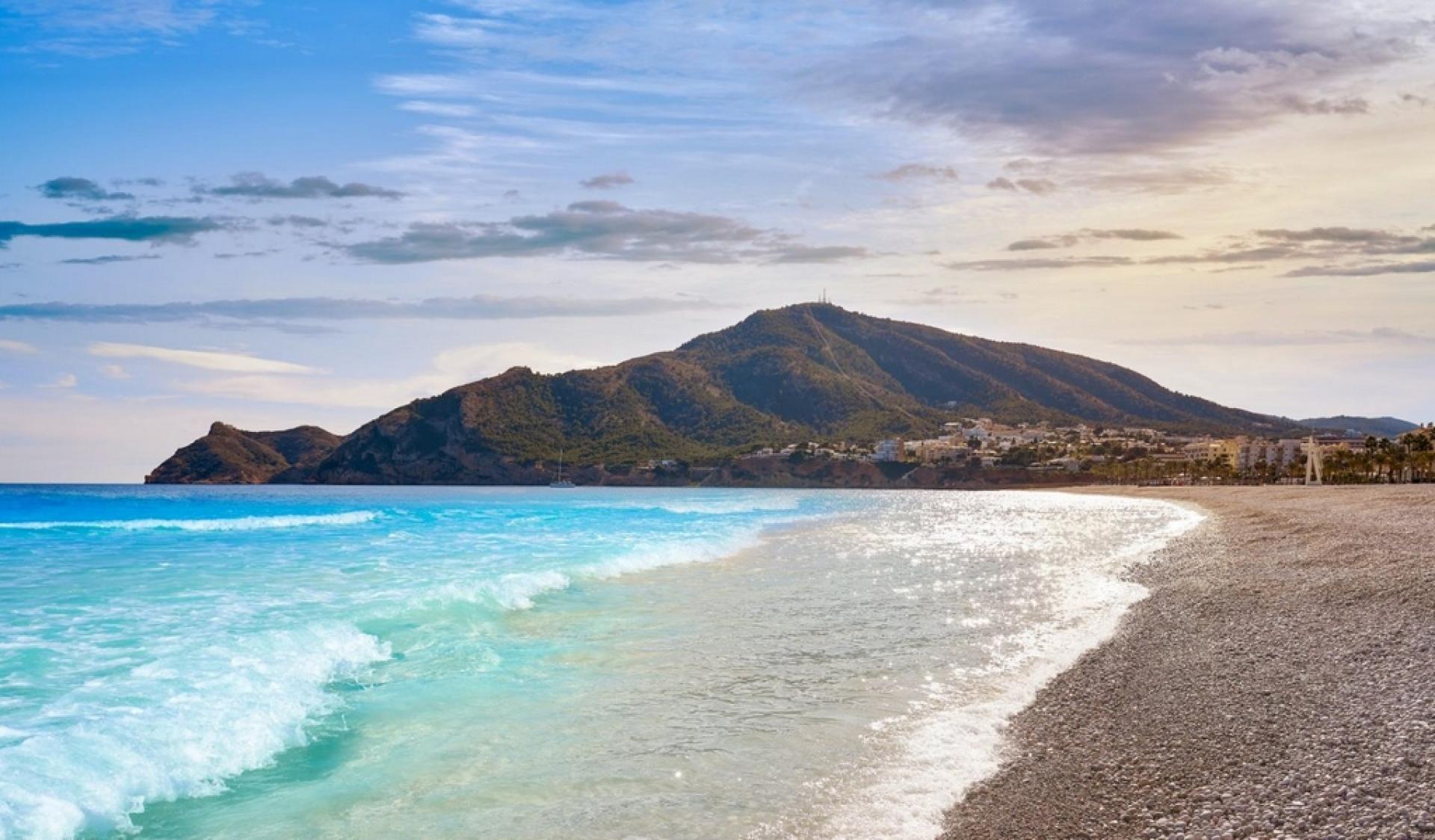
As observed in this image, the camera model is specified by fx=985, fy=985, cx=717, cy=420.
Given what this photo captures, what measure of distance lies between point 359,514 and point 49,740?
51.8 metres

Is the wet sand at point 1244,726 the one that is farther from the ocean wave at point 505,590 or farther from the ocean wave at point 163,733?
the ocean wave at point 505,590

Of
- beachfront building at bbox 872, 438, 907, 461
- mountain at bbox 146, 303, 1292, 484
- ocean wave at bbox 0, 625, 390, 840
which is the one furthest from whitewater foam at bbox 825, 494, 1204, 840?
mountain at bbox 146, 303, 1292, 484

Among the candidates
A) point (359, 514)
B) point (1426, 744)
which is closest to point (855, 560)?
point (1426, 744)

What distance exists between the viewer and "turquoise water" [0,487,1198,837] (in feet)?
23.4

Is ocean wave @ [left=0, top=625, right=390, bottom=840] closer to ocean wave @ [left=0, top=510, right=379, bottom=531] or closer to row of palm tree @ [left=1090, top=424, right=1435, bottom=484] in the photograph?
ocean wave @ [left=0, top=510, right=379, bottom=531]

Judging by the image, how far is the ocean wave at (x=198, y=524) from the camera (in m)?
42.9

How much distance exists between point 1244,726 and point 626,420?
172 metres

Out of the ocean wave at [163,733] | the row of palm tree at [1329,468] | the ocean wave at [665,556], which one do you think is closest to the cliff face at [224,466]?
the row of palm tree at [1329,468]

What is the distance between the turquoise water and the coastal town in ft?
321

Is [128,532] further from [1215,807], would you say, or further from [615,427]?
[615,427]

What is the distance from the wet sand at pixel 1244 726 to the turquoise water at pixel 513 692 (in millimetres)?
633

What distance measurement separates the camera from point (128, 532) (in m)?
39.6

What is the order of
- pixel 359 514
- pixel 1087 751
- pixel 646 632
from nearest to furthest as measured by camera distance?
1. pixel 1087 751
2. pixel 646 632
3. pixel 359 514

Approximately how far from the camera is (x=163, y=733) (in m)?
8.52
